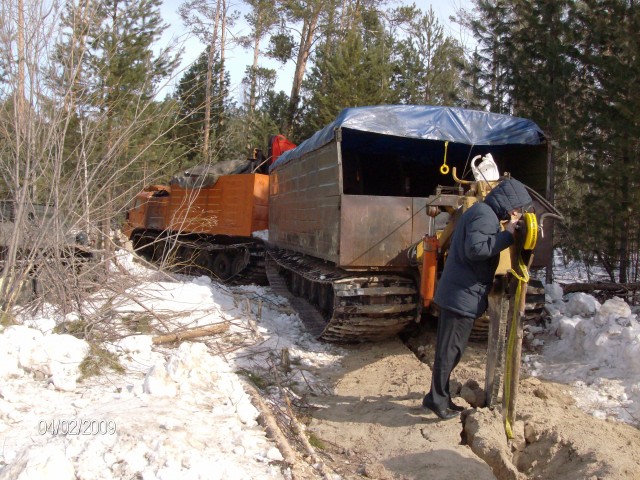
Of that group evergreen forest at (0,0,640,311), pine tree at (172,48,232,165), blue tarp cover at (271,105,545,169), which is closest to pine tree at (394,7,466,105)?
evergreen forest at (0,0,640,311)

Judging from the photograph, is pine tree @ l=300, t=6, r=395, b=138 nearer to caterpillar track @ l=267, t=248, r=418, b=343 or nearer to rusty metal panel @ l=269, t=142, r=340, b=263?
rusty metal panel @ l=269, t=142, r=340, b=263

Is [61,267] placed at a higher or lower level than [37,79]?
lower

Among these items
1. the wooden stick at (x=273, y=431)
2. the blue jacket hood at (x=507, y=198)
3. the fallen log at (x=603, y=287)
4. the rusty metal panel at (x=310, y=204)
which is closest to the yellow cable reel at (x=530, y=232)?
the blue jacket hood at (x=507, y=198)

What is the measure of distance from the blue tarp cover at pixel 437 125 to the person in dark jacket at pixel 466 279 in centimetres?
240

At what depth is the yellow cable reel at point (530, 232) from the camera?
398 centimetres

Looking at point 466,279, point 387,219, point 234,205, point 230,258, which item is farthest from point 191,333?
point 230,258

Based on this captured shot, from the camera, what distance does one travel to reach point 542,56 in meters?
11.2

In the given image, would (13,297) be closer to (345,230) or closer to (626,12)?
(345,230)

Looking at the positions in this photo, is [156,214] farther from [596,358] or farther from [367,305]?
[596,358]

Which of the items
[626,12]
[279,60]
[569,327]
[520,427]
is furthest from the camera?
[279,60]

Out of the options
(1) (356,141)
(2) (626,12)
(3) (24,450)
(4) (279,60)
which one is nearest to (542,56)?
(2) (626,12)

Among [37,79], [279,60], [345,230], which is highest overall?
[279,60]

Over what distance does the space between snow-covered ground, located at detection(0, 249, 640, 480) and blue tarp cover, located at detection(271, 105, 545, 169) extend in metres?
2.20

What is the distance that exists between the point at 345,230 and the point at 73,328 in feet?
9.18
